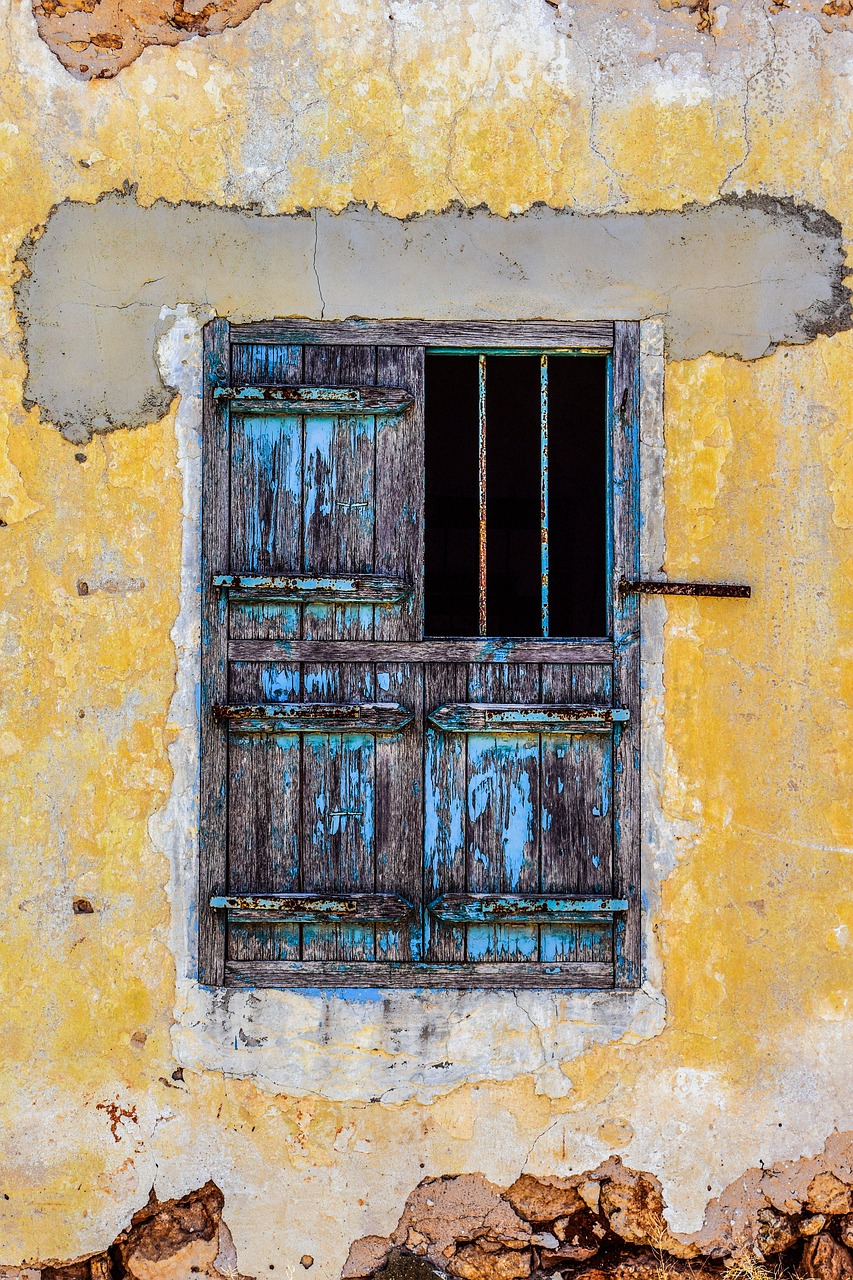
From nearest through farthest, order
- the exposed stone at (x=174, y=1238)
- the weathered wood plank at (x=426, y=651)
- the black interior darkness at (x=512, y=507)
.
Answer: the exposed stone at (x=174, y=1238), the weathered wood plank at (x=426, y=651), the black interior darkness at (x=512, y=507)

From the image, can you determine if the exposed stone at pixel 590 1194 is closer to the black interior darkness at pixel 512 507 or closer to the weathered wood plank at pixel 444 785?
the weathered wood plank at pixel 444 785

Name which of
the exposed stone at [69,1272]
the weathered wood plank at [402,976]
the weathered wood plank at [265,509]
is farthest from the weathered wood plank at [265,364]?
the exposed stone at [69,1272]

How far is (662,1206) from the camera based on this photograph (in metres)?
2.54

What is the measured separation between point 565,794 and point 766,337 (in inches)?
57.3

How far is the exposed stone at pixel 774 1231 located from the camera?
2.54m

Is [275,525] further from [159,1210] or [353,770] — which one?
[159,1210]

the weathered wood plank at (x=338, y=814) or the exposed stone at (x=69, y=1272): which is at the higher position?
the weathered wood plank at (x=338, y=814)

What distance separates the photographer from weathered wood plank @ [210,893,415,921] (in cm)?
257

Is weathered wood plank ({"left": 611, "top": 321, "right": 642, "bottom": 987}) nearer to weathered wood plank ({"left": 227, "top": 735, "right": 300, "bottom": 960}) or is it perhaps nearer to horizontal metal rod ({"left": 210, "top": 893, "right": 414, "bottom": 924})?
horizontal metal rod ({"left": 210, "top": 893, "right": 414, "bottom": 924})

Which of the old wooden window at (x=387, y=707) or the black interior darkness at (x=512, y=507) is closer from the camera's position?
the old wooden window at (x=387, y=707)

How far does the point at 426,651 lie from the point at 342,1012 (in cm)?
106

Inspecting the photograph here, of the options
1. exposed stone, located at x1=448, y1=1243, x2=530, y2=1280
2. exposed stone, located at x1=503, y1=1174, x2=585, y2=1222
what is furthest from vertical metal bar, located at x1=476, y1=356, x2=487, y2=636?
exposed stone, located at x1=448, y1=1243, x2=530, y2=1280

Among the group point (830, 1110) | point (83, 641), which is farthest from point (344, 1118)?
point (83, 641)

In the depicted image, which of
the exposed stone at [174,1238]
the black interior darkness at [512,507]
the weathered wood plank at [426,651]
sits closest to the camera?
the exposed stone at [174,1238]
